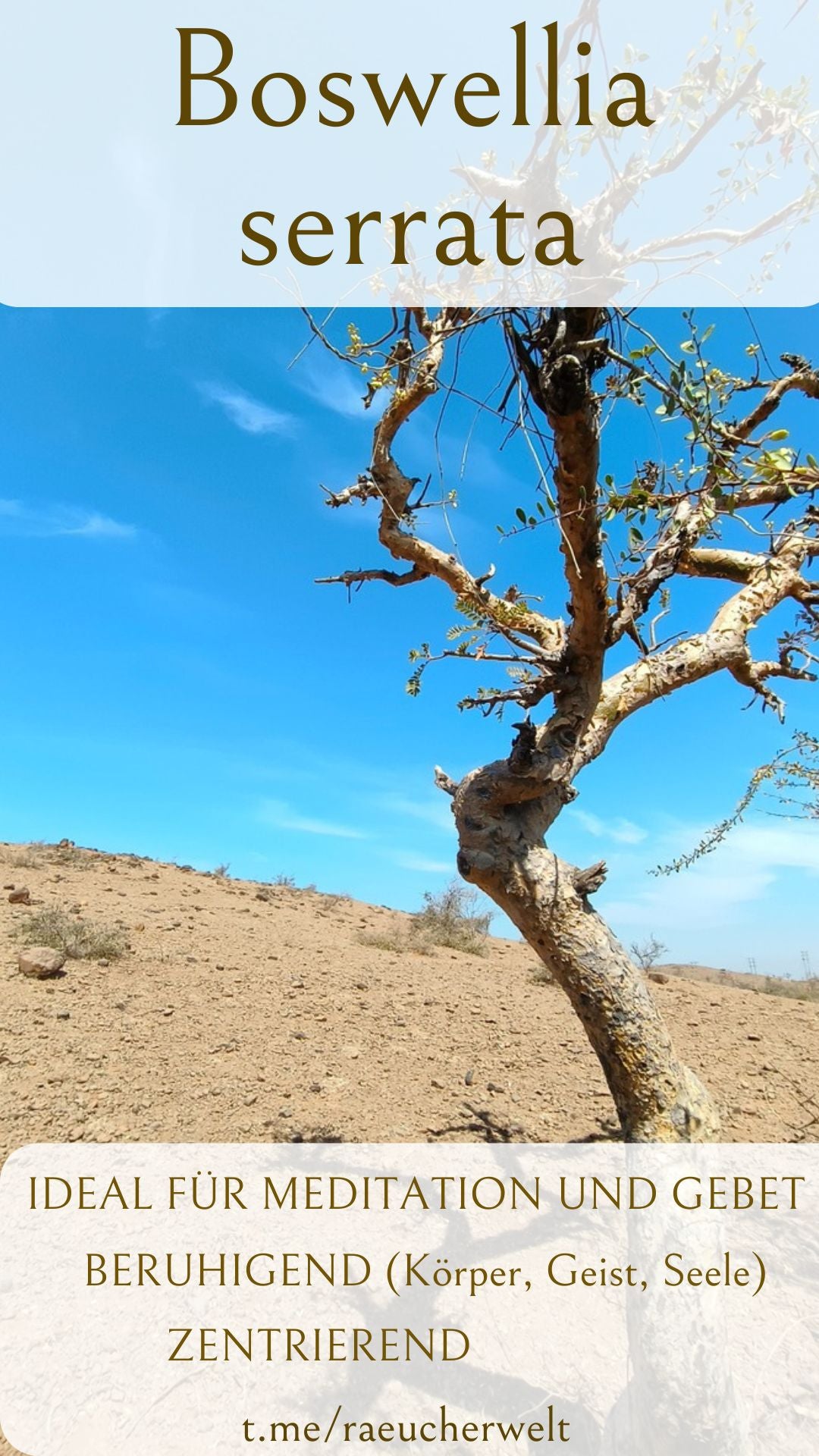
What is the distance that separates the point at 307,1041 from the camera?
6242 mm

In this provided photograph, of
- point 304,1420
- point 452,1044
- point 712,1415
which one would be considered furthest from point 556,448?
point 452,1044

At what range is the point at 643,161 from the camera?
7.76ft

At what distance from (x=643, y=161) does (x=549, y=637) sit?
2.19m

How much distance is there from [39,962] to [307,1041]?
247 cm

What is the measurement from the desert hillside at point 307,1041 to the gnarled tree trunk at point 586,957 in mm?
2340

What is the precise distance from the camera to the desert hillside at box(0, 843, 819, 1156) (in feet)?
16.5

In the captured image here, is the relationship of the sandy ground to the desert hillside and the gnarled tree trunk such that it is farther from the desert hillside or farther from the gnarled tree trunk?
the gnarled tree trunk

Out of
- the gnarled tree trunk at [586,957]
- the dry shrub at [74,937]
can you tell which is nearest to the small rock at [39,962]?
the dry shrub at [74,937]

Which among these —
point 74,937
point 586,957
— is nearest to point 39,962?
point 74,937

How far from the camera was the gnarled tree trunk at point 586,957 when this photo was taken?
9.95 ft

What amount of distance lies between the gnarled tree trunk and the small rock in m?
4.91

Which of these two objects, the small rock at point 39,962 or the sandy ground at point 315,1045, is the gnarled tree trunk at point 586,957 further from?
the small rock at point 39,962

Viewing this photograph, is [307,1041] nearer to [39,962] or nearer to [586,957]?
[39,962]

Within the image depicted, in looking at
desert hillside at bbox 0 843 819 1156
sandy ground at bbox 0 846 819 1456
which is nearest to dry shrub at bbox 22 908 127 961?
desert hillside at bbox 0 843 819 1156
